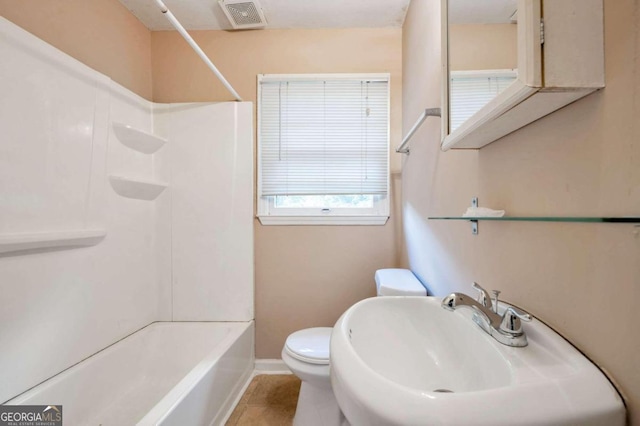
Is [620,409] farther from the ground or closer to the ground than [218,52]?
closer to the ground

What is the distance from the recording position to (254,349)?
1.82m

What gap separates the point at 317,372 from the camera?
1.21 metres

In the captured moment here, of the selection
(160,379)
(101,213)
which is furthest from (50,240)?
(160,379)

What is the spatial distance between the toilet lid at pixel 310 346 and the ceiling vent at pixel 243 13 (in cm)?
203

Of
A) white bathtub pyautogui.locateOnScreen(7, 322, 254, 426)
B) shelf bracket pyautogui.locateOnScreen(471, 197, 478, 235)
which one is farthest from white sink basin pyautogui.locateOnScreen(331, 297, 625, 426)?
white bathtub pyautogui.locateOnScreen(7, 322, 254, 426)

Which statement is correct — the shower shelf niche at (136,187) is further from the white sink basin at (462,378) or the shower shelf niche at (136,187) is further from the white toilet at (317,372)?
the white sink basin at (462,378)

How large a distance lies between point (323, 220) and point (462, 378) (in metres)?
1.26

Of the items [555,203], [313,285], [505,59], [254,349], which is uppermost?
[505,59]

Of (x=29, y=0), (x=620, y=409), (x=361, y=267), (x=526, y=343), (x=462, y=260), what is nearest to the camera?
(x=620, y=409)

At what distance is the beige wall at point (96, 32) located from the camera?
45.4 inches

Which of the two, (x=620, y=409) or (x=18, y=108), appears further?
(x=18, y=108)

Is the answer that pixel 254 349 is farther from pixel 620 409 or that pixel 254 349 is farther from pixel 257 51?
pixel 257 51

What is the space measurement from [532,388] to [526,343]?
17 centimetres

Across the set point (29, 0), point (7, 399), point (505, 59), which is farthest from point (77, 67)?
point (505, 59)
